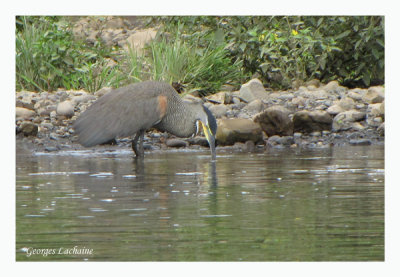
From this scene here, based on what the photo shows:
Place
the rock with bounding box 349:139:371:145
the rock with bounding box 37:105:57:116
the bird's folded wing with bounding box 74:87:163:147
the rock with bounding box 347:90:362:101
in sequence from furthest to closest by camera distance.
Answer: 1. the rock with bounding box 347:90:362:101
2. the rock with bounding box 37:105:57:116
3. the rock with bounding box 349:139:371:145
4. the bird's folded wing with bounding box 74:87:163:147

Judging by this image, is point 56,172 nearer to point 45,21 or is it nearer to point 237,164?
point 237,164

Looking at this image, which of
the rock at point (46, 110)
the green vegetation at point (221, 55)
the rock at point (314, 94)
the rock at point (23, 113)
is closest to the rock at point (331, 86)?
the green vegetation at point (221, 55)

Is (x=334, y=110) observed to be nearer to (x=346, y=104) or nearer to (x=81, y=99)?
(x=346, y=104)

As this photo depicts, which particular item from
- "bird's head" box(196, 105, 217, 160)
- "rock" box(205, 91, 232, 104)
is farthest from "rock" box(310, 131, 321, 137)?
"bird's head" box(196, 105, 217, 160)

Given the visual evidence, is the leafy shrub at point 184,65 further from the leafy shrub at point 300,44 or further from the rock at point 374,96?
the rock at point 374,96

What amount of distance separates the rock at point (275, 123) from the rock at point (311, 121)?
0.17 m

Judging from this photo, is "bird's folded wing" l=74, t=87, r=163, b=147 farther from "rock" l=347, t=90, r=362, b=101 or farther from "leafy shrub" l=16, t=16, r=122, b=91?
"rock" l=347, t=90, r=362, b=101

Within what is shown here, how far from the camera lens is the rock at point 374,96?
45.3ft

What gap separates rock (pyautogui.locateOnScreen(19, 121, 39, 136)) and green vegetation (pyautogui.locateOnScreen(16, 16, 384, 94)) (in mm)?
2608

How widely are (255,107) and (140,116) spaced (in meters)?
3.81

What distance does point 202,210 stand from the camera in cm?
609

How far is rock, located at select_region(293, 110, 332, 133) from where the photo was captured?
12.3 meters

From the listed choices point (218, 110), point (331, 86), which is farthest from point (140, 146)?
point (331, 86)

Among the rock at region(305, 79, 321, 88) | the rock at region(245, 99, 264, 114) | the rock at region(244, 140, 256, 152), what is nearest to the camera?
the rock at region(244, 140, 256, 152)
